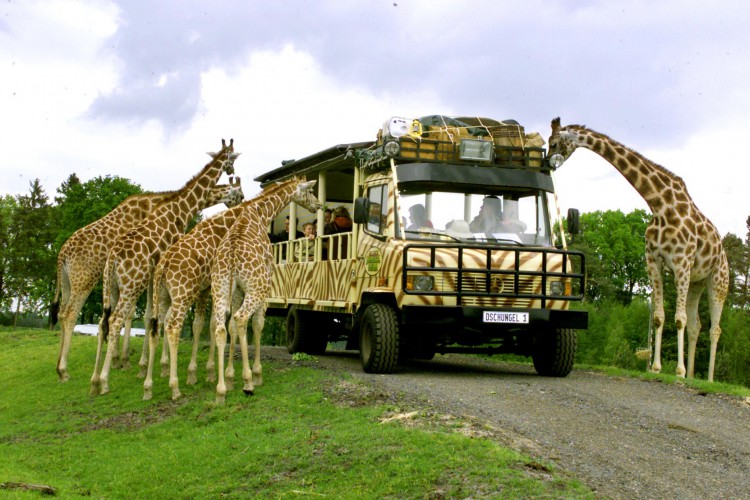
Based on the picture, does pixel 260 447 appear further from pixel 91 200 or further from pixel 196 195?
pixel 91 200

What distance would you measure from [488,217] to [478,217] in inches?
6.5

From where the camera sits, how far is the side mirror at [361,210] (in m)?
13.7

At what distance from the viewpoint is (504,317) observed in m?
13.1

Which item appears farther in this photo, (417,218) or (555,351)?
(555,351)

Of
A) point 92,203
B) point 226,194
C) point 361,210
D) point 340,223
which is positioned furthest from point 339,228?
point 92,203

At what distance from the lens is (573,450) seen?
880 cm

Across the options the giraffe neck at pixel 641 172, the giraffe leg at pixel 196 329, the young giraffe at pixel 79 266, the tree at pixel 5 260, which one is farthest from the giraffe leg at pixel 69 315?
the tree at pixel 5 260

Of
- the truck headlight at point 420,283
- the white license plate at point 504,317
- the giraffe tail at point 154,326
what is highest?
the truck headlight at point 420,283

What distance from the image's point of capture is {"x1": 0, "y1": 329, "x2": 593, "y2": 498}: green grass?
804 centimetres

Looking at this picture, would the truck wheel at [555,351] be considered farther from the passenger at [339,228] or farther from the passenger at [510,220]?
the passenger at [339,228]

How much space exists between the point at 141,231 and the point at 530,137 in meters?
6.19

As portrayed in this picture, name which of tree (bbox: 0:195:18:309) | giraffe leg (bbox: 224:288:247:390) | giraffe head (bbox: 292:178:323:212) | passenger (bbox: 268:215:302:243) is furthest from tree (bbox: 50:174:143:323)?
giraffe leg (bbox: 224:288:247:390)

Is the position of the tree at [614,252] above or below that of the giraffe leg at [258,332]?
above

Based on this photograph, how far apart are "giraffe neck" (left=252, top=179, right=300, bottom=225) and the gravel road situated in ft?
8.25
